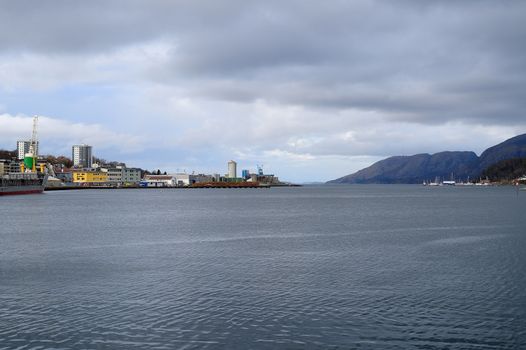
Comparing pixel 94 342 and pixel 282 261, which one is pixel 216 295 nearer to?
pixel 94 342

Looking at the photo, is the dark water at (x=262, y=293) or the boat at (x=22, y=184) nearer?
the dark water at (x=262, y=293)

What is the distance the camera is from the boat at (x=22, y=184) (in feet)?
498

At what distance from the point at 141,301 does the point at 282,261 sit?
40.3 ft

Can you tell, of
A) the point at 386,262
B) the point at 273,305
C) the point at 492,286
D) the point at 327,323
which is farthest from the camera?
the point at 386,262

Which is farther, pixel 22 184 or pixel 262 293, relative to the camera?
pixel 22 184

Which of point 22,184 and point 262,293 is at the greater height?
point 22,184

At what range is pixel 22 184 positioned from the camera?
163 metres

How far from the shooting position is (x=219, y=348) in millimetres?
15719

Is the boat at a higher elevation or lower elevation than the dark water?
higher

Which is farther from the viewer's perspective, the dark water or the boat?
the boat

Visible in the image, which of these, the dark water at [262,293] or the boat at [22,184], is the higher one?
the boat at [22,184]

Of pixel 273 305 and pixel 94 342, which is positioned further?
pixel 273 305

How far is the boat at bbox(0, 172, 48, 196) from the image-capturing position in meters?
152

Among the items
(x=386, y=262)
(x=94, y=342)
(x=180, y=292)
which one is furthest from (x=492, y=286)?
(x=94, y=342)
